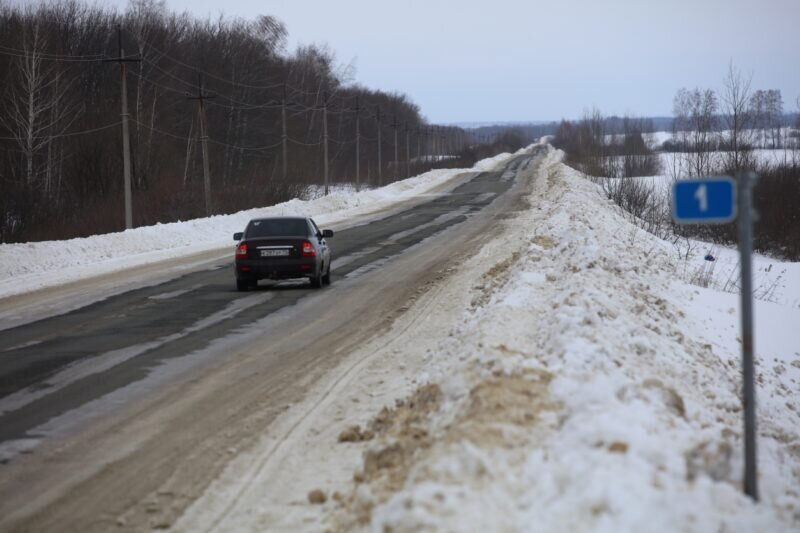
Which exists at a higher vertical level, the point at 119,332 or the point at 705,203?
the point at 705,203

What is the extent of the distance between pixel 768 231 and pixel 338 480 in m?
39.0

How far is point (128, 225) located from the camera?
3491 centimetres

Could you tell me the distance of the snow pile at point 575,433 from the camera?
5141mm

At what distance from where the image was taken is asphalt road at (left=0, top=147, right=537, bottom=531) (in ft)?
22.3

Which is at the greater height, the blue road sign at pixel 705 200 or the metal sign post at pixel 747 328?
the blue road sign at pixel 705 200

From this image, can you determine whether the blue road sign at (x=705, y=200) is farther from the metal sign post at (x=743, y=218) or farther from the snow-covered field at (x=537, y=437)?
the snow-covered field at (x=537, y=437)

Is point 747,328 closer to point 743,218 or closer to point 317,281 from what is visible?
point 743,218

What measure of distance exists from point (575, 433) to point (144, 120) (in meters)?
63.6

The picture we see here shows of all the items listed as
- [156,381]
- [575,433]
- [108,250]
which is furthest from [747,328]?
[108,250]

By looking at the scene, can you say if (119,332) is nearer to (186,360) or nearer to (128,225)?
(186,360)

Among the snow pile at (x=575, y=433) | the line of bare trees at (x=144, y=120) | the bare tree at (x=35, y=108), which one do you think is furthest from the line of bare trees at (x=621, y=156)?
the snow pile at (x=575, y=433)

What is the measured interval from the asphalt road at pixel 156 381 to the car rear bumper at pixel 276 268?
0.35 m

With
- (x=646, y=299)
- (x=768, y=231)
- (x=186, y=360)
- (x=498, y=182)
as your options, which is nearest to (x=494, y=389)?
(x=186, y=360)

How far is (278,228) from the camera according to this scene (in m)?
19.8
